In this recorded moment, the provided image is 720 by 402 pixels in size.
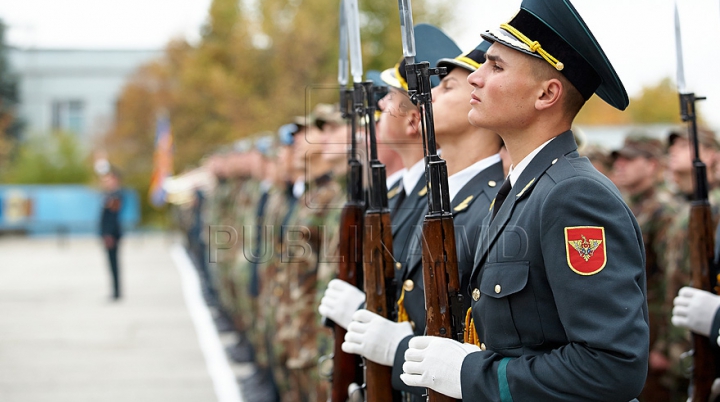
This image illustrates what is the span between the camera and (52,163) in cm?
3659

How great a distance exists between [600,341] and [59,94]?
4763cm

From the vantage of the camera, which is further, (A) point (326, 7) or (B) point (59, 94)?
(B) point (59, 94)

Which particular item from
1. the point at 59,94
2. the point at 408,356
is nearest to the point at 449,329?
the point at 408,356

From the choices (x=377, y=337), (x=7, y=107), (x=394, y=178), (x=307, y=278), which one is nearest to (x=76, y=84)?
(x=7, y=107)

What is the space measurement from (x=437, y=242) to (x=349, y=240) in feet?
3.80

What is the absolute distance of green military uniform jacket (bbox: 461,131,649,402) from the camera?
195 cm

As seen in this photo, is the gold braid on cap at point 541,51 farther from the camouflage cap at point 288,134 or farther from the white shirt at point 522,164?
the camouflage cap at point 288,134

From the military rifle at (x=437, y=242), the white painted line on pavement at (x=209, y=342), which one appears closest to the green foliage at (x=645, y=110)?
the white painted line on pavement at (x=209, y=342)

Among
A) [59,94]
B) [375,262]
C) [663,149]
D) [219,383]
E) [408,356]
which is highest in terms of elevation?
[59,94]

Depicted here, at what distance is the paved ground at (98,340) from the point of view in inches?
301

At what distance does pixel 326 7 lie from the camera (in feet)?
73.4

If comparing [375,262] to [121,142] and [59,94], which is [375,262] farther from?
[59,94]

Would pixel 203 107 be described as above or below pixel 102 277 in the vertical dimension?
above

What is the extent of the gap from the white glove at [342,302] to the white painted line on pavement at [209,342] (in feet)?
12.9
